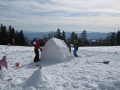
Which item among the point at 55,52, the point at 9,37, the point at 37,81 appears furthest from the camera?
the point at 9,37

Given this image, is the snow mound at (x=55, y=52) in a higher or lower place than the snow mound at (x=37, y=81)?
higher

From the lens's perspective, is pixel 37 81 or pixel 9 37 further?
pixel 9 37

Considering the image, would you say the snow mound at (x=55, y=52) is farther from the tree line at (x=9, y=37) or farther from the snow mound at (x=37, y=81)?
the tree line at (x=9, y=37)

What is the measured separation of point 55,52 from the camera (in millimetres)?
13914

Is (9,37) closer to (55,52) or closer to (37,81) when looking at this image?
(55,52)

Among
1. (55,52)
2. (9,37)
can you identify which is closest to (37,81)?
(55,52)

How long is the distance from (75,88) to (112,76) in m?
2.15

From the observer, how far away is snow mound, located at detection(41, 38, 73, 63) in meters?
13.8

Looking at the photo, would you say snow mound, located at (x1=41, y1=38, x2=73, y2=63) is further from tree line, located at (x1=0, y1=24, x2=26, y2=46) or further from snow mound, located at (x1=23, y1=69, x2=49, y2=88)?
tree line, located at (x1=0, y1=24, x2=26, y2=46)

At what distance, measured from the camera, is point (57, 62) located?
13.5 m

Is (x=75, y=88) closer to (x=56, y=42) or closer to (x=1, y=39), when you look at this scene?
(x=56, y=42)

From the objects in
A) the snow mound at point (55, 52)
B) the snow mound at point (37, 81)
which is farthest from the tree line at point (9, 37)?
the snow mound at point (37, 81)

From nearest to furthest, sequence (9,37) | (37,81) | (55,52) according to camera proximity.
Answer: (37,81), (55,52), (9,37)

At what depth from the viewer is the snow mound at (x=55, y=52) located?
1380 cm
